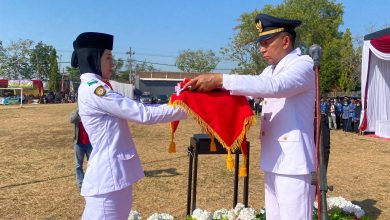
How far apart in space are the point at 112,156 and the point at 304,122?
1339 millimetres

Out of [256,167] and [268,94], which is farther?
[256,167]

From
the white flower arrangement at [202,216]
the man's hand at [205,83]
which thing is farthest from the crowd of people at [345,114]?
the man's hand at [205,83]

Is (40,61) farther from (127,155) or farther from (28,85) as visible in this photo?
(127,155)

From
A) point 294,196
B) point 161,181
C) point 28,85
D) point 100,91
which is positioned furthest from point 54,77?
point 294,196

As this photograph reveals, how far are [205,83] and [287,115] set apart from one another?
1.94ft

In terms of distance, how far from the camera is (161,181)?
7.14 metres

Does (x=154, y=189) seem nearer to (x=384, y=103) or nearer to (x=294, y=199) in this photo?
(x=294, y=199)

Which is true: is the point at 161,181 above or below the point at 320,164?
below

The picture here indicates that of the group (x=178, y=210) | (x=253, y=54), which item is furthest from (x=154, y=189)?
(x=253, y=54)

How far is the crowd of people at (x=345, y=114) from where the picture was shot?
53.1 feet

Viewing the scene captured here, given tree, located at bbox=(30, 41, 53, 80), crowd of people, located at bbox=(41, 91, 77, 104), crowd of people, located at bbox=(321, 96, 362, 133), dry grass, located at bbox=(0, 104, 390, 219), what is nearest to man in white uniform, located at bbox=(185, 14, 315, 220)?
dry grass, located at bbox=(0, 104, 390, 219)

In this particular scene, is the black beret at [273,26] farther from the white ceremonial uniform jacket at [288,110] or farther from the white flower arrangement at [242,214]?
the white flower arrangement at [242,214]

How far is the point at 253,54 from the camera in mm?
31781

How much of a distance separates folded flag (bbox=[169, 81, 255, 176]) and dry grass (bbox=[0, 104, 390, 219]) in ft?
9.78
